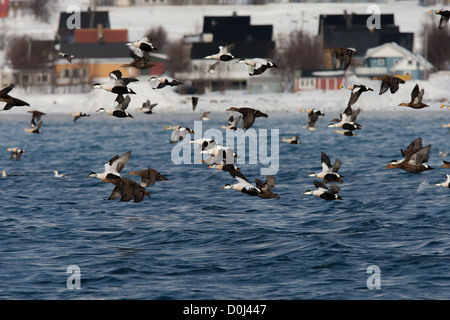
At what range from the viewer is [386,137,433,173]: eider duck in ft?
65.8

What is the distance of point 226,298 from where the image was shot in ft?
51.2

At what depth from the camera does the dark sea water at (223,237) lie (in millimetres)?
16422

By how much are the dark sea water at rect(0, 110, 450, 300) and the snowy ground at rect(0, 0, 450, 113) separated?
45.1 metres

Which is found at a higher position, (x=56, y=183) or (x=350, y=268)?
(x=350, y=268)

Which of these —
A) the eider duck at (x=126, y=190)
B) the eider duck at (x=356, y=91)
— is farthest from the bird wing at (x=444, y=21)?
the eider duck at (x=126, y=190)

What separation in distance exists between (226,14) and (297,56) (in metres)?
46.9

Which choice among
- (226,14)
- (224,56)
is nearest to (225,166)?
(224,56)

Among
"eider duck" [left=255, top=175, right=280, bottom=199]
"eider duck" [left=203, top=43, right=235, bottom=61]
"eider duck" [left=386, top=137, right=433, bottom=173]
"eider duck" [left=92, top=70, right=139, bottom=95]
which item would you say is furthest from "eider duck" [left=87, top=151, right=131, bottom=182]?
"eider duck" [left=386, top=137, right=433, bottom=173]

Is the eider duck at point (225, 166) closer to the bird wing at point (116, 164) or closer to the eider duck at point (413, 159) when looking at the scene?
the bird wing at point (116, 164)

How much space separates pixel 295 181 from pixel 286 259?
14465 millimetres

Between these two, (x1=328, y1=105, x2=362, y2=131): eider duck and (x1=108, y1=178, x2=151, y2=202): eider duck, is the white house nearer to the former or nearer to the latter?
(x1=328, y1=105, x2=362, y2=131): eider duck

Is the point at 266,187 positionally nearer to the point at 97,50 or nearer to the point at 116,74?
the point at 116,74
